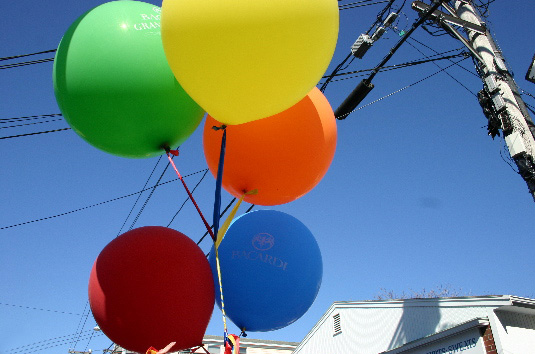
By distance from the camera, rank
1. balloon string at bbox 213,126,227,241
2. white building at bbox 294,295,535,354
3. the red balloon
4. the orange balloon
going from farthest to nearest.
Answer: white building at bbox 294,295,535,354 < the orange balloon < balloon string at bbox 213,126,227,241 < the red balloon

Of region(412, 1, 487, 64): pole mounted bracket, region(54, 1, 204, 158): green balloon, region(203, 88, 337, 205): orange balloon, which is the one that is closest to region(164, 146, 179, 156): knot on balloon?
region(54, 1, 204, 158): green balloon

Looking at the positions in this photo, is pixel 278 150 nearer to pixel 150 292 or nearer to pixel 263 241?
pixel 263 241

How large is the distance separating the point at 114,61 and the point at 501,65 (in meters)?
5.77

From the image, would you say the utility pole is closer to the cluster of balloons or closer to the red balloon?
the cluster of balloons

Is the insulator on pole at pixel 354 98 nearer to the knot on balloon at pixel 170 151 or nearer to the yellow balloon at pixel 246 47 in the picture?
the yellow balloon at pixel 246 47

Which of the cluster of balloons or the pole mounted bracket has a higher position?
the pole mounted bracket

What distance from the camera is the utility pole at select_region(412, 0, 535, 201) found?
5465 mm

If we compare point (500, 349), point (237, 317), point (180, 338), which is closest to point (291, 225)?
point (237, 317)

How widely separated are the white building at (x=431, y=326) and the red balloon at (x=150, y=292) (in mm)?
7027

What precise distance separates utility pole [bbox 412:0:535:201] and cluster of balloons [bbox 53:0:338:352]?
12.5ft

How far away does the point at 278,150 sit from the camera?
8.62ft

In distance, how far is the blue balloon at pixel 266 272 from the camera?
8.73 ft

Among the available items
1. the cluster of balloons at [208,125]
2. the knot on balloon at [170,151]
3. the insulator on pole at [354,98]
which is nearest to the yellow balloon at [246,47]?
the cluster of balloons at [208,125]

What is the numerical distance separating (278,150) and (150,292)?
111cm
